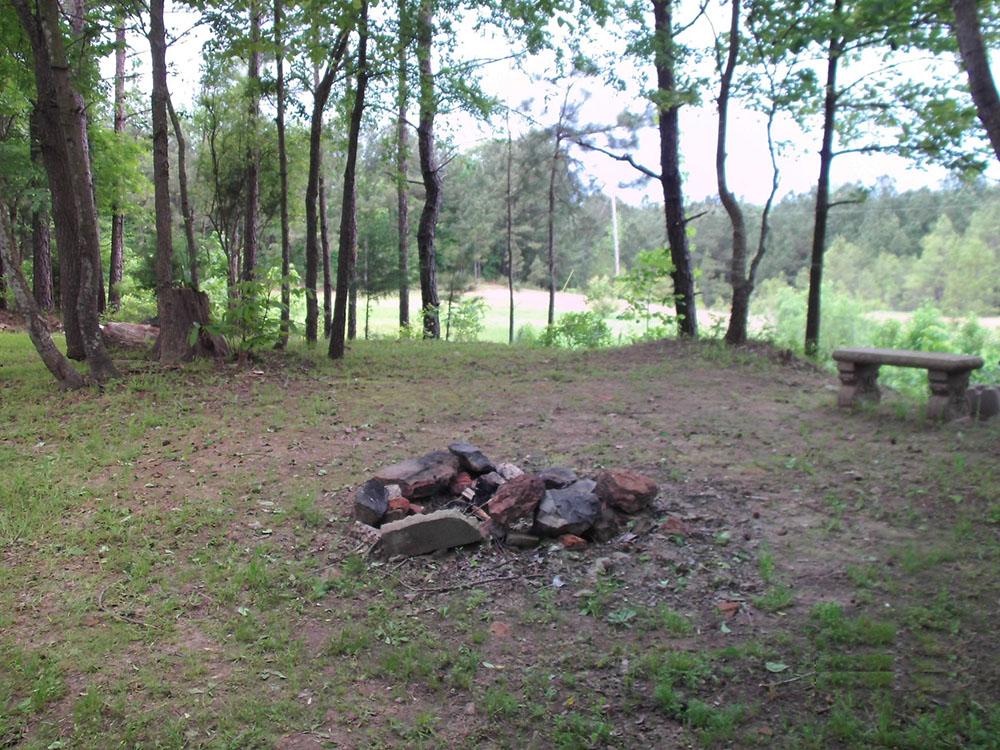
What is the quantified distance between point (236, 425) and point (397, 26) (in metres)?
5.66

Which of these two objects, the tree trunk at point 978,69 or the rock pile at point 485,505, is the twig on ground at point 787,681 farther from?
the tree trunk at point 978,69

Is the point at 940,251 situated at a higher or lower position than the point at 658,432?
higher

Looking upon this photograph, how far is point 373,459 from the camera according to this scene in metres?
5.93

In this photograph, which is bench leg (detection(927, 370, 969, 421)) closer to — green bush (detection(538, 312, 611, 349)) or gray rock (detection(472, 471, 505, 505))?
gray rock (detection(472, 471, 505, 505))

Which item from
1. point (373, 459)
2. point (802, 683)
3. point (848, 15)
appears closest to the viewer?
point (802, 683)

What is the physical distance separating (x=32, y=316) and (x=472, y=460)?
5.08 meters

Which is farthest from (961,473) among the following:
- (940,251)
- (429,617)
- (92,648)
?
(940,251)

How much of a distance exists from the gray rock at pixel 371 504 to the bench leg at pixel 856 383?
16.6 ft

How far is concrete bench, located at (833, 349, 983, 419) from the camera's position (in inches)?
256

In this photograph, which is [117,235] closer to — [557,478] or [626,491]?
[557,478]

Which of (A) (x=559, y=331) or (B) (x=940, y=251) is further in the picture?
(B) (x=940, y=251)

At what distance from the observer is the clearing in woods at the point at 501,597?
2.79m

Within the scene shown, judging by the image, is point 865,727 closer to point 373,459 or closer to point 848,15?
point 373,459

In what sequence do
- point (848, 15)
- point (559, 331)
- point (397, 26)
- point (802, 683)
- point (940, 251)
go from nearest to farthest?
point (802, 683)
point (848, 15)
point (397, 26)
point (559, 331)
point (940, 251)
